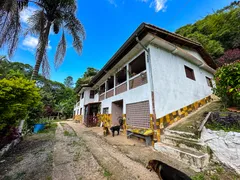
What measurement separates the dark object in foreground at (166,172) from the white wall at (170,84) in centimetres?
256

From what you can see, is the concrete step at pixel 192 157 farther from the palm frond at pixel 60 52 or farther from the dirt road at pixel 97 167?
the palm frond at pixel 60 52

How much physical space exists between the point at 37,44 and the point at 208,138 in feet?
34.2

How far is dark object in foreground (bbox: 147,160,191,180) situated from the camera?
207 centimetres

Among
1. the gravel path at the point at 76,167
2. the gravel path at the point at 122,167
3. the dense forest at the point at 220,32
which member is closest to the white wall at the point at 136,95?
the gravel path at the point at 122,167

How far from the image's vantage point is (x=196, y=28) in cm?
1499

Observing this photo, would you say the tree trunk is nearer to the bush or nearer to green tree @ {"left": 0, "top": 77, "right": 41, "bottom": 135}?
green tree @ {"left": 0, "top": 77, "right": 41, "bottom": 135}

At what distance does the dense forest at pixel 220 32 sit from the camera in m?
11.9

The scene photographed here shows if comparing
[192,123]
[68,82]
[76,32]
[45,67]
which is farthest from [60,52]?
[68,82]

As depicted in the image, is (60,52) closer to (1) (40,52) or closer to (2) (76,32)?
(1) (40,52)

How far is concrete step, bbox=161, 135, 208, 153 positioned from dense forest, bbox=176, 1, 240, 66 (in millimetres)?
11371

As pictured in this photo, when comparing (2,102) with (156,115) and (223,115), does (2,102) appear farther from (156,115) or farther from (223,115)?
(223,115)

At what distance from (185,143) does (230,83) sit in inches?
120

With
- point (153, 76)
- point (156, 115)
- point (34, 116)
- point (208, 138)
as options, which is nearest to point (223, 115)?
point (208, 138)

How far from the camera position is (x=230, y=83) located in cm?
417
